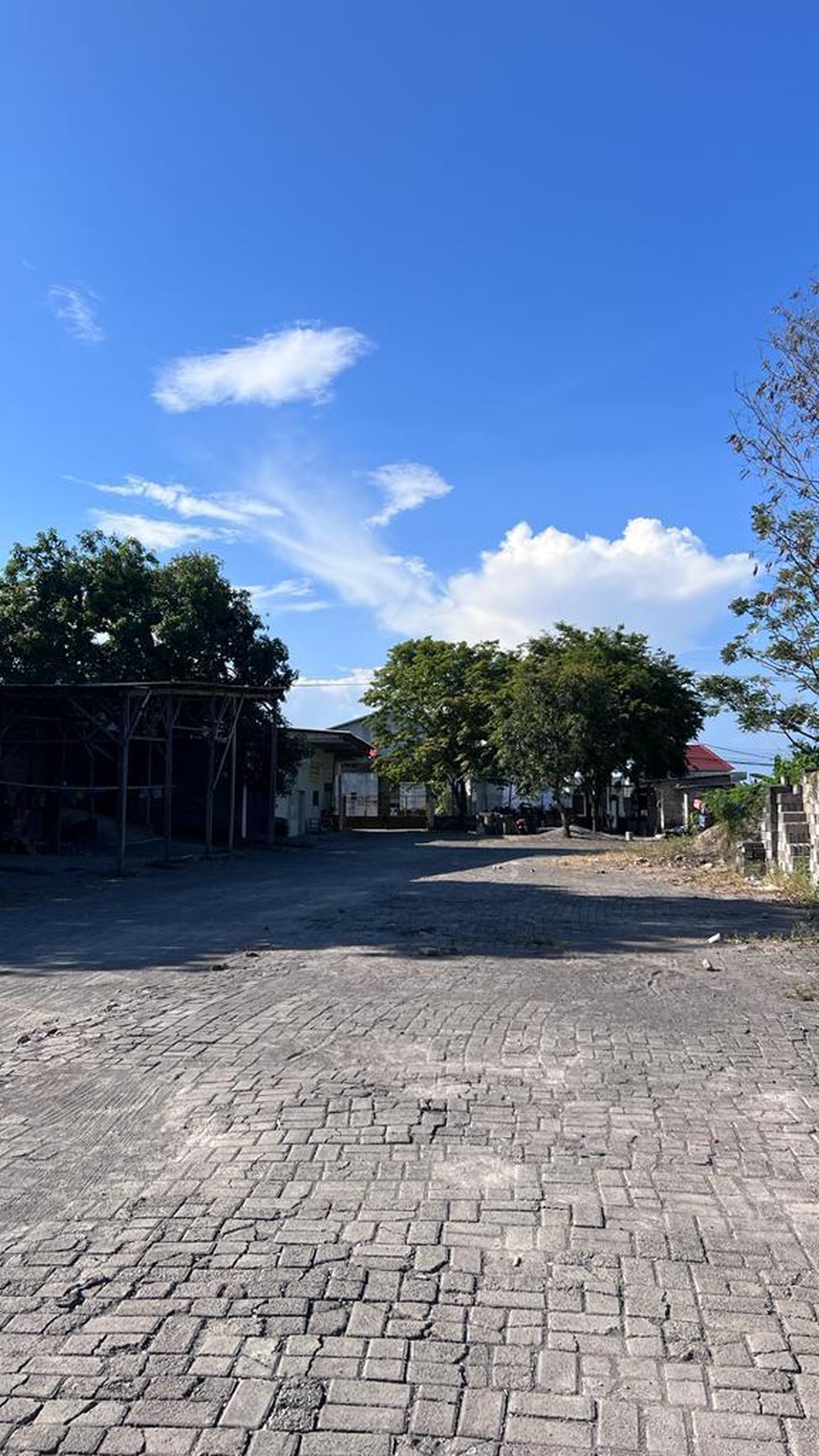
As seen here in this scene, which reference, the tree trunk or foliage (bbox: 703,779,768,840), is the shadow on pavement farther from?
the tree trunk

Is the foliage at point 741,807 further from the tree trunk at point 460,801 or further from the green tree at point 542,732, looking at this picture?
the tree trunk at point 460,801

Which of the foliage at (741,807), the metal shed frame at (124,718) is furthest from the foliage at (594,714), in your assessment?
the foliage at (741,807)

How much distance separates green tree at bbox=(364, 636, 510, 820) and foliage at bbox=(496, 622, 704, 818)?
196cm

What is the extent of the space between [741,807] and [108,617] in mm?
15814

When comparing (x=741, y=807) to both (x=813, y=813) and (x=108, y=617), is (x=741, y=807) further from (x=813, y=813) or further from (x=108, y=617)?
(x=108, y=617)

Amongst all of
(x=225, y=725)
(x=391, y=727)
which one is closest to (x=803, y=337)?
(x=225, y=725)

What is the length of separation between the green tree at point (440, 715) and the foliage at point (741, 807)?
22.0 m

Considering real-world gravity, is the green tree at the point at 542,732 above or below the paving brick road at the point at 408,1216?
above

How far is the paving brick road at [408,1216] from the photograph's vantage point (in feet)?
9.20

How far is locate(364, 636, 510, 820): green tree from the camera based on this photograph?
44.4 metres

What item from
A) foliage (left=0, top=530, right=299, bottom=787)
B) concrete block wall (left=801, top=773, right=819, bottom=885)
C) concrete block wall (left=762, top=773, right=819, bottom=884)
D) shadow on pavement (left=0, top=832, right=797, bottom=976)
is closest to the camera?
shadow on pavement (left=0, top=832, right=797, bottom=976)

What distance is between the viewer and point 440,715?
45.5 m

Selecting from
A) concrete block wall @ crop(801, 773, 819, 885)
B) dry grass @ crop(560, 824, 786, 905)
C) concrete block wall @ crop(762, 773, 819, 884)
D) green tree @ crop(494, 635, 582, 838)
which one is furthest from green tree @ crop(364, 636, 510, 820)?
concrete block wall @ crop(801, 773, 819, 885)

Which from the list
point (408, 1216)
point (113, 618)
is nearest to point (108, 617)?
point (113, 618)
